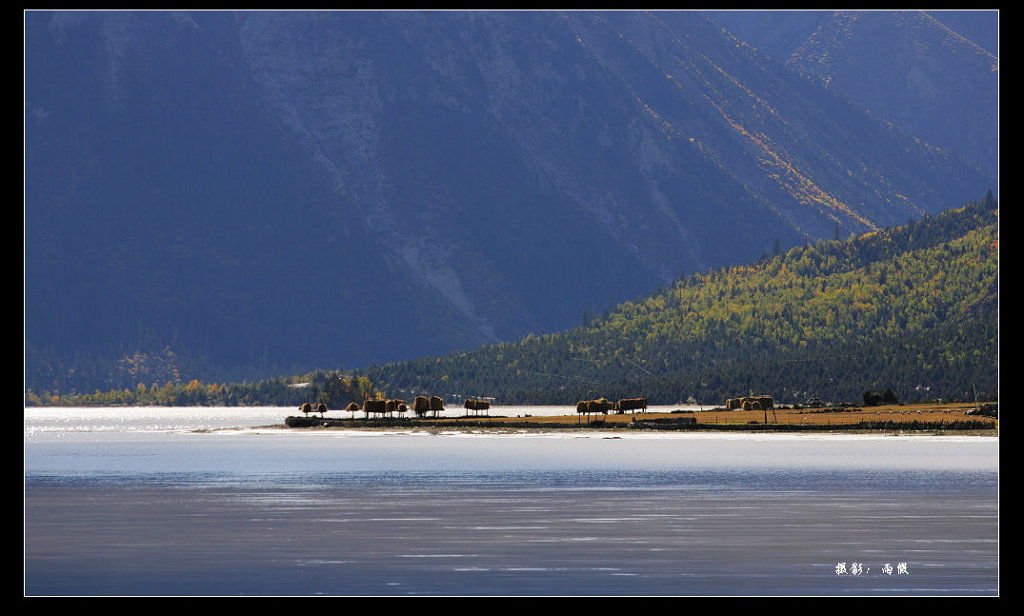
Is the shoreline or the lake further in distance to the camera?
the shoreline

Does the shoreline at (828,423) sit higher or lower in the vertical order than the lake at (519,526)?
higher

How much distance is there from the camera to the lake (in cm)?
5231

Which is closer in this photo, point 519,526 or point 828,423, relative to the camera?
point 519,526

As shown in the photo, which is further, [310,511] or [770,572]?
[310,511]

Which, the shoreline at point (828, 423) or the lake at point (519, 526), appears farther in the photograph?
the shoreline at point (828, 423)

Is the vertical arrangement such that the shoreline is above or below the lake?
above

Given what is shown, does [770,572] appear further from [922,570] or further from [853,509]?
[853,509]

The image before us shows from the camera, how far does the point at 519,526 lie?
69.5 meters

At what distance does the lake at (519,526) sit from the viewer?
5231 cm

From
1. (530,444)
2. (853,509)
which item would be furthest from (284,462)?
(853,509)
